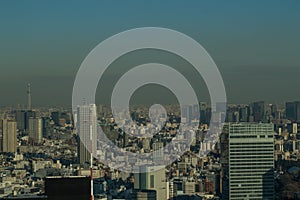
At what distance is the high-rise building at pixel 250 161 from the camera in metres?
6.39

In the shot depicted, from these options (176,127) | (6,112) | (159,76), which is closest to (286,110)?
(176,127)

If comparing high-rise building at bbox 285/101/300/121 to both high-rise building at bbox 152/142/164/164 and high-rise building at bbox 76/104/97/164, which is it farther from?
high-rise building at bbox 76/104/97/164

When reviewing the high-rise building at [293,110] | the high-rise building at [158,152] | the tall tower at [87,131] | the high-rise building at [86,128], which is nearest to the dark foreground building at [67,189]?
the tall tower at [87,131]

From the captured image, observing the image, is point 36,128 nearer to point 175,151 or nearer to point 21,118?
point 21,118

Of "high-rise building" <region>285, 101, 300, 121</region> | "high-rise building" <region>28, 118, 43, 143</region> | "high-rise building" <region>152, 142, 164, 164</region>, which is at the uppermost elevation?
"high-rise building" <region>285, 101, 300, 121</region>

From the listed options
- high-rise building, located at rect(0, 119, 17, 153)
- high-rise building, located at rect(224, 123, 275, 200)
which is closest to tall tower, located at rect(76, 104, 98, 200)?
high-rise building, located at rect(0, 119, 17, 153)

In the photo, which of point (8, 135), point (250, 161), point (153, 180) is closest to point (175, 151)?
point (153, 180)

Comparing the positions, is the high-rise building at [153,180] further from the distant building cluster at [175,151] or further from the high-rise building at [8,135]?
the high-rise building at [8,135]

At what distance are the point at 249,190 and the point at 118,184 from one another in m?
1.25

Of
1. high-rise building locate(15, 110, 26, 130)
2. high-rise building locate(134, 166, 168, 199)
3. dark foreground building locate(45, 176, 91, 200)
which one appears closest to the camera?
dark foreground building locate(45, 176, 91, 200)

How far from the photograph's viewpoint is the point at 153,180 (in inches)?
247

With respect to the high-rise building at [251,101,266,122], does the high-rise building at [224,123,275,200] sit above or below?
below

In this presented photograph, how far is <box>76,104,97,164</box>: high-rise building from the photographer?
5326mm

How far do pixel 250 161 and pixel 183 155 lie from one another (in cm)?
65
